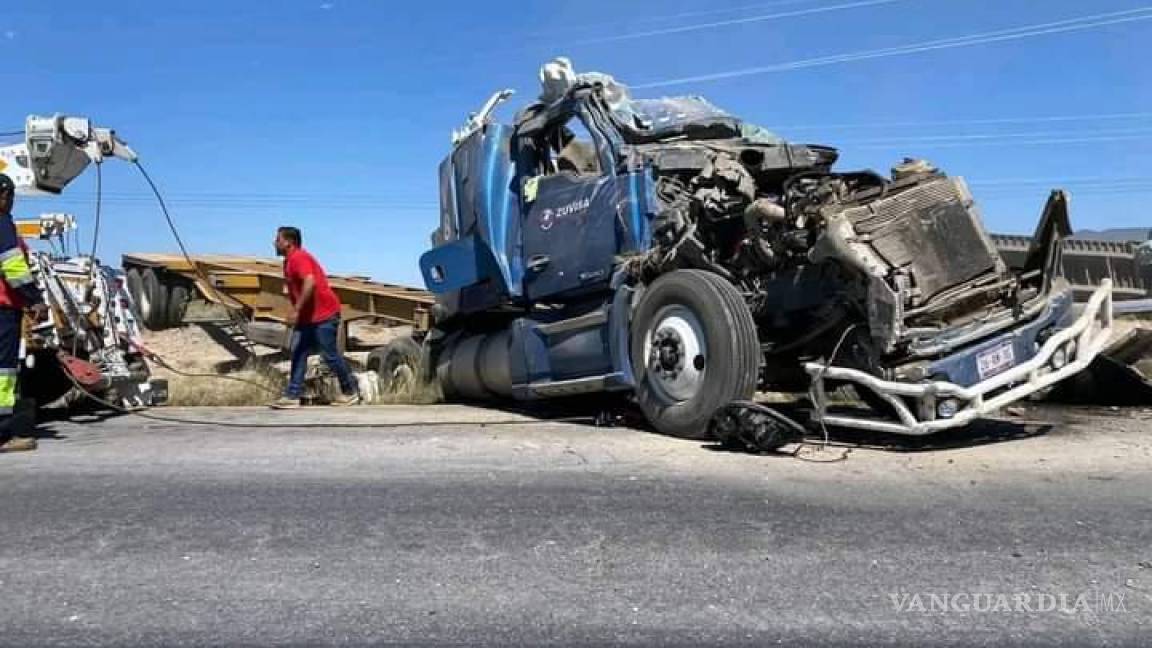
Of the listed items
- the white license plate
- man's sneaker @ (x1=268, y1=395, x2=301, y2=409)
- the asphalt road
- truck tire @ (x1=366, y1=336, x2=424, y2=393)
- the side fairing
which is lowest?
the asphalt road

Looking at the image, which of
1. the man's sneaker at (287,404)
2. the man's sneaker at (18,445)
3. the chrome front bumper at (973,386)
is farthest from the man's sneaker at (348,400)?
the chrome front bumper at (973,386)

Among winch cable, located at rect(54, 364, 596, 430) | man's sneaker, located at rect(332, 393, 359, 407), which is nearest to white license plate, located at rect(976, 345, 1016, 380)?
winch cable, located at rect(54, 364, 596, 430)

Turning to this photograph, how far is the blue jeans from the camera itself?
A: 9383 millimetres

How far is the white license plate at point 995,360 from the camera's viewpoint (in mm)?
5539

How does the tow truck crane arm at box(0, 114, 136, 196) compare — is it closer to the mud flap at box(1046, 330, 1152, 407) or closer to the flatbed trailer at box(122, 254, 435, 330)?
the flatbed trailer at box(122, 254, 435, 330)

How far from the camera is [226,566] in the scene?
375 centimetres

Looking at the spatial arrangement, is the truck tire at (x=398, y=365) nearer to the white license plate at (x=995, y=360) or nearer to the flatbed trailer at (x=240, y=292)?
the flatbed trailer at (x=240, y=292)

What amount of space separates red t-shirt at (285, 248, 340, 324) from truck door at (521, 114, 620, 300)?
2322mm

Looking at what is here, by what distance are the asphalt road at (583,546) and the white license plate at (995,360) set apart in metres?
0.51

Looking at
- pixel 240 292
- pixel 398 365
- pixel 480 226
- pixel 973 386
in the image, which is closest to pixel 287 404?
pixel 398 365

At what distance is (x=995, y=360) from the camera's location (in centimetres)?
561

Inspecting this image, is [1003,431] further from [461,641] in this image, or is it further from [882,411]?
[461,641]

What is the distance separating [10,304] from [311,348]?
335 centimetres

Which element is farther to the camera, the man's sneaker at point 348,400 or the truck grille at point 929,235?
the man's sneaker at point 348,400
